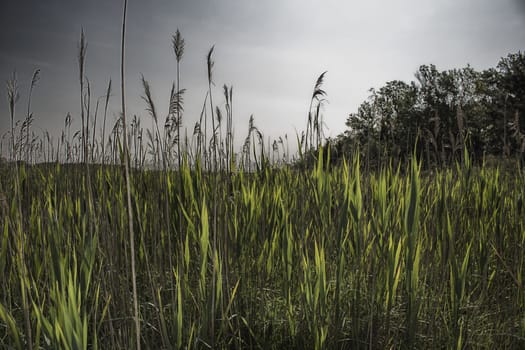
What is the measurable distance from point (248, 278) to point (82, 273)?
692 millimetres

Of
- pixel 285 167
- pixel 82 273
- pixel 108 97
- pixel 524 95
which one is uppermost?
pixel 524 95

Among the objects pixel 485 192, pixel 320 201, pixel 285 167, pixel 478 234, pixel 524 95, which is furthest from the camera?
pixel 524 95

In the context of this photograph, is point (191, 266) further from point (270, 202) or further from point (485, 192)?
point (485, 192)

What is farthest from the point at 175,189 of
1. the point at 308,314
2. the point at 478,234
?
the point at 478,234

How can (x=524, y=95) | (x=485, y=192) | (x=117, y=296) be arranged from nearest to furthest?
(x=117, y=296), (x=485, y=192), (x=524, y=95)

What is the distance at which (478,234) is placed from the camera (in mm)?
1798

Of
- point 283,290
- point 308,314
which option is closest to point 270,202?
point 283,290

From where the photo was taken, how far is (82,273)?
1.21 meters

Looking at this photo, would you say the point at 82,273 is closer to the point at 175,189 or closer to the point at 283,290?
the point at 283,290

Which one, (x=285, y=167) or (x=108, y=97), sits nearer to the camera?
(x=108, y=97)

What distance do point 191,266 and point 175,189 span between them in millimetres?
602

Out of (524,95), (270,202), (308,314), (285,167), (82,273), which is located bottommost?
(308,314)

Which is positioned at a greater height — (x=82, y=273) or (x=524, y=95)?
(x=524, y=95)

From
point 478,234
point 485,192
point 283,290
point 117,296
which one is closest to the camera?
point 117,296
